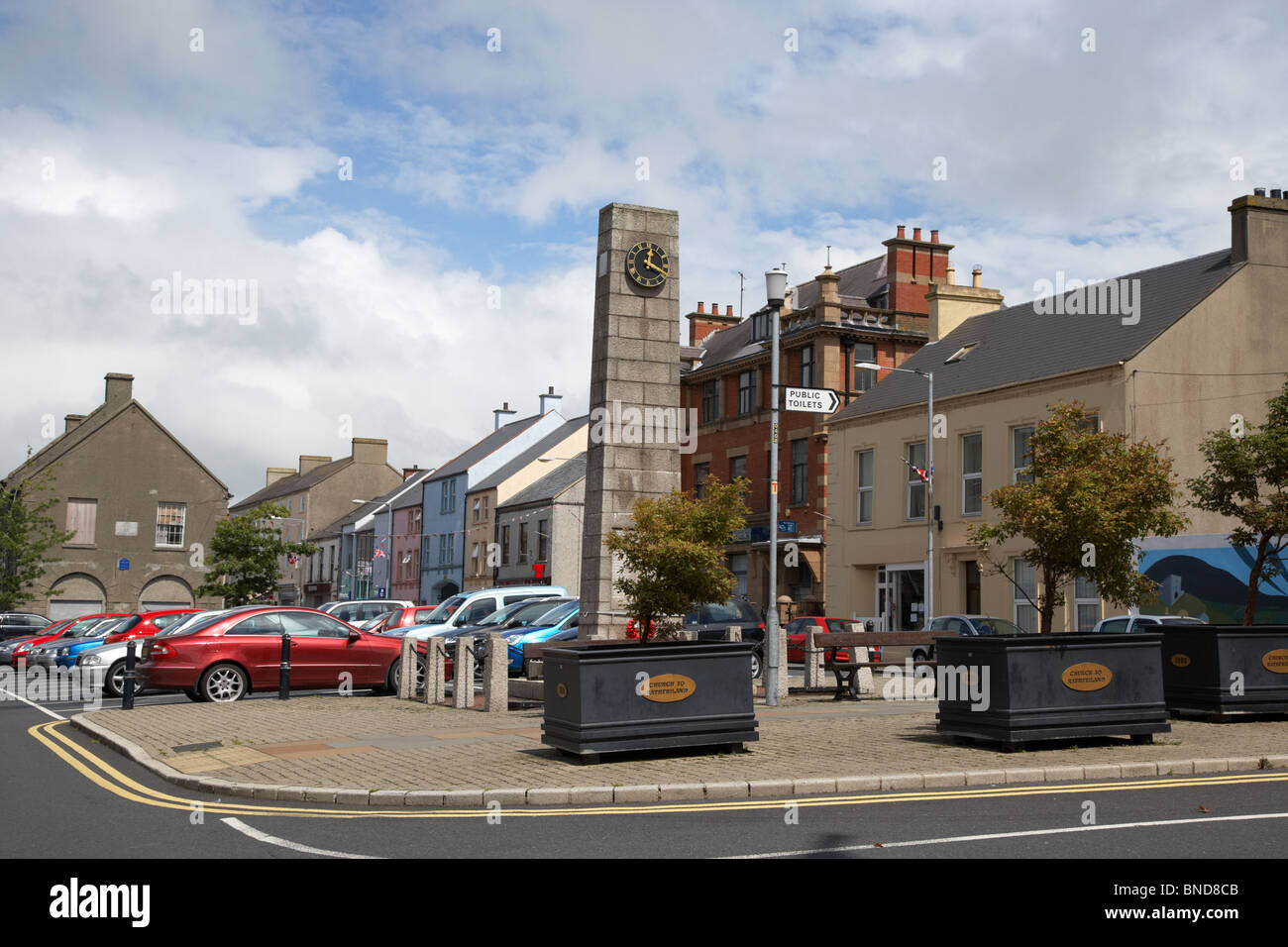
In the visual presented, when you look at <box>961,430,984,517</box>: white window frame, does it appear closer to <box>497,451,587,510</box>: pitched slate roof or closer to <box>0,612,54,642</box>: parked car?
<box>497,451,587,510</box>: pitched slate roof

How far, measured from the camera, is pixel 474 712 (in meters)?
18.1

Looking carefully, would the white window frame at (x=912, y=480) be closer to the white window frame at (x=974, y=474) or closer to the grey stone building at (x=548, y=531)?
the white window frame at (x=974, y=474)

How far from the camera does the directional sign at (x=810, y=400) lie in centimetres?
1783

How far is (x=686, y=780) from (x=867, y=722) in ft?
19.4

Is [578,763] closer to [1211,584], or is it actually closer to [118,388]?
[1211,584]

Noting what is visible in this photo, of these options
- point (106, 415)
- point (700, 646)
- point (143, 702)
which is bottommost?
point (143, 702)

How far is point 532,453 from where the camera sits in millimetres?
70375

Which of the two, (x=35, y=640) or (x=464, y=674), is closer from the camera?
(x=464, y=674)

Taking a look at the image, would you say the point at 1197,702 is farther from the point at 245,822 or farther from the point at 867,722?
the point at 245,822

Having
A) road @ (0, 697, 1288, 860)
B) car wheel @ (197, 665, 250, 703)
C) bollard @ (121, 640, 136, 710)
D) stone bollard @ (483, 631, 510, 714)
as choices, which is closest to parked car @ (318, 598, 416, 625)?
car wheel @ (197, 665, 250, 703)

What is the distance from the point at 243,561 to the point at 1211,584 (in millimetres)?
41935

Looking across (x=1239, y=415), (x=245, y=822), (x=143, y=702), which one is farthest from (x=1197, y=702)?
(x=1239, y=415)

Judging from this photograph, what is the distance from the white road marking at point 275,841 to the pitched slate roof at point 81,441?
5661 cm

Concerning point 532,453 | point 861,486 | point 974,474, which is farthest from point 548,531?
point 974,474
